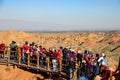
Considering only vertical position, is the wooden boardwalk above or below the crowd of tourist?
below

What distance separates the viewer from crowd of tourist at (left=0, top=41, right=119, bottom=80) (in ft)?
51.3

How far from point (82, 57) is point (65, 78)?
2138 millimetres

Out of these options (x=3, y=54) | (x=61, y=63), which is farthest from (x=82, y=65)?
(x=3, y=54)

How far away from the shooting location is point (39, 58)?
20781 mm

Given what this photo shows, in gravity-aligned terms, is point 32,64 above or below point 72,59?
below

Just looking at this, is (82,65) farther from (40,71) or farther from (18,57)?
(18,57)

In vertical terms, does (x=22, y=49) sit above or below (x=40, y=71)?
above

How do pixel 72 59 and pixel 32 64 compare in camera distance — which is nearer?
pixel 72 59

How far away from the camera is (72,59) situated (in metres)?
18.0

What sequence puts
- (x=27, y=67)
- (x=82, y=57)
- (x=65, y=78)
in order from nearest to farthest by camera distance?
(x=82, y=57), (x=65, y=78), (x=27, y=67)

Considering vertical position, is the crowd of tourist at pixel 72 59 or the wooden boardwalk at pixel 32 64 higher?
the crowd of tourist at pixel 72 59

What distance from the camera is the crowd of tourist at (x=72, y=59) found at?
15.6 metres

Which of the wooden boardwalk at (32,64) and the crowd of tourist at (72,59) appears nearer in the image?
the crowd of tourist at (72,59)

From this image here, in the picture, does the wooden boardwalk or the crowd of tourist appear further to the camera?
the wooden boardwalk
